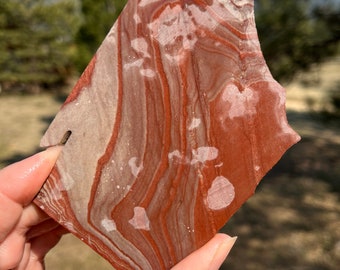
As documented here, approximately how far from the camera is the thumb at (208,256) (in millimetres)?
681

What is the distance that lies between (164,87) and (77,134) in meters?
0.19

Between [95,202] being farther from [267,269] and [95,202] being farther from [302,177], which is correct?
[302,177]

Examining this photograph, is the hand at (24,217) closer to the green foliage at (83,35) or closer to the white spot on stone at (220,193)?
the white spot on stone at (220,193)

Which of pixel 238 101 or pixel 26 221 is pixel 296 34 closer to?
pixel 238 101

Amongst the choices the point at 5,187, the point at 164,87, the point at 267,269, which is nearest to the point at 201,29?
the point at 164,87

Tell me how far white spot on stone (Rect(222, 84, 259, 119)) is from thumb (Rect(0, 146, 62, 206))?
1.10 feet

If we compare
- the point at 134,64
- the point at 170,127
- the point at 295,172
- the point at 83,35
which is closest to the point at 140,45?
the point at 134,64

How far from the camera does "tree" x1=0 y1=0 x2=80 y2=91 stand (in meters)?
7.94

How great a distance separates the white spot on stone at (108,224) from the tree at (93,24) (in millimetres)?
6051

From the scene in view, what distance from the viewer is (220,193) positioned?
27.1 inches

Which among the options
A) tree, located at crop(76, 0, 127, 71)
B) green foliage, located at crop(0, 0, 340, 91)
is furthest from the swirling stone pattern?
tree, located at crop(76, 0, 127, 71)

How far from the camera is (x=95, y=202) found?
2.32ft

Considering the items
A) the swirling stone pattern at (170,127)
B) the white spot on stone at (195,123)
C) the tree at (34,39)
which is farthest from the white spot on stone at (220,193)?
the tree at (34,39)

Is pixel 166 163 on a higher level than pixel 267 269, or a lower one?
higher
